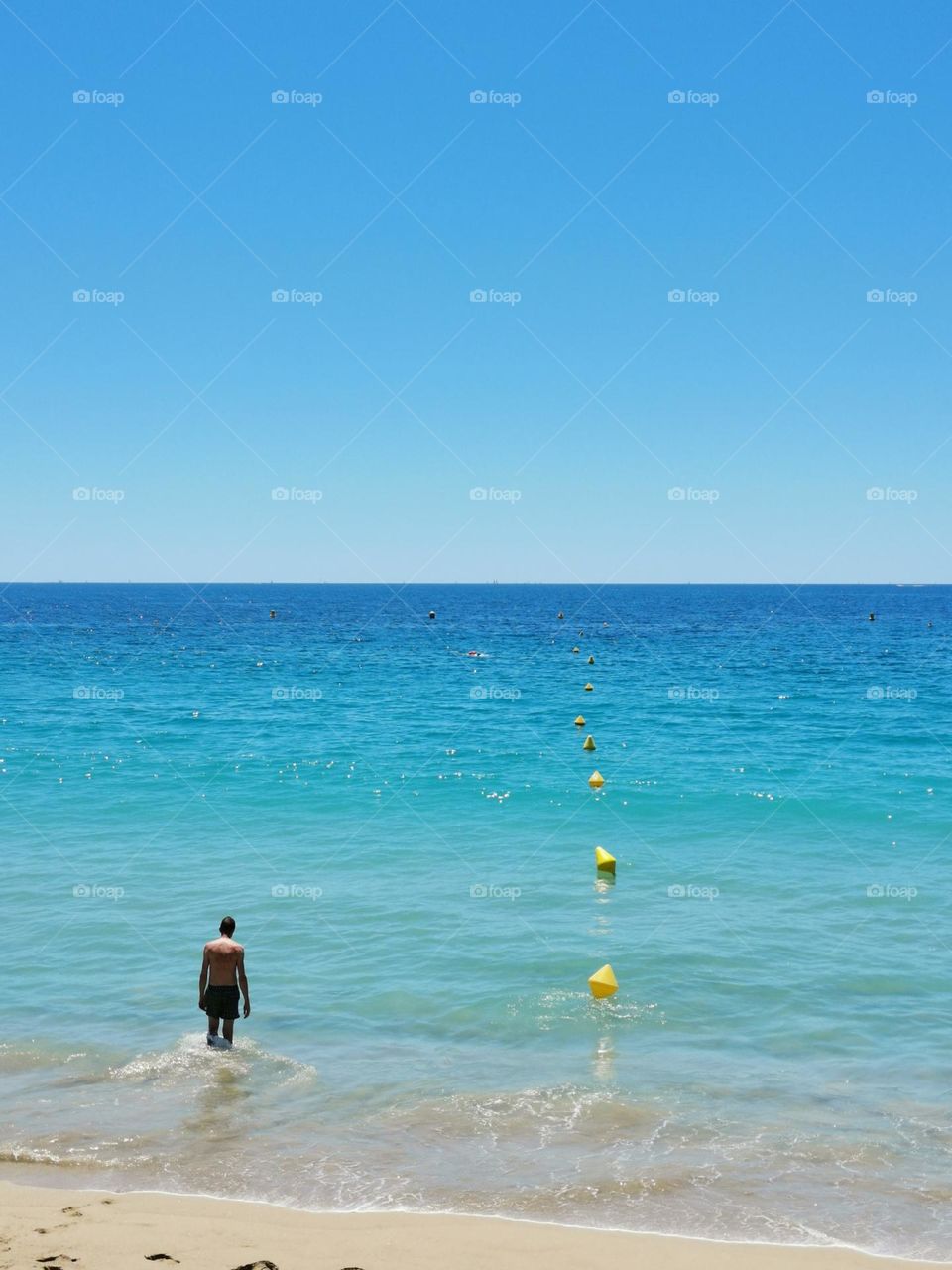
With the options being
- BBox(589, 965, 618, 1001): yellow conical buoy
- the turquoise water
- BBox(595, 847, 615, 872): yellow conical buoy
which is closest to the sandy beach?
the turquoise water

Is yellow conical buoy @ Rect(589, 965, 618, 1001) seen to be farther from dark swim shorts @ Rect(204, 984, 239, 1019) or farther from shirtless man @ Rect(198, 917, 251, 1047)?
dark swim shorts @ Rect(204, 984, 239, 1019)

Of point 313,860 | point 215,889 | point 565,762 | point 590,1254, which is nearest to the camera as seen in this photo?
point 590,1254

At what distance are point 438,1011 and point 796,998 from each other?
4758 millimetres

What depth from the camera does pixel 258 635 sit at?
98.8 meters

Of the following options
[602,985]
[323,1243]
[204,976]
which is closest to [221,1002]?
[204,976]

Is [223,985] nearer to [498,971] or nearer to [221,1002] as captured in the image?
[221,1002]

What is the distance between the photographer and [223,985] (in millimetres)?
12375

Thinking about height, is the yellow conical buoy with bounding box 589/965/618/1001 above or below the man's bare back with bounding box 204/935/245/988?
below

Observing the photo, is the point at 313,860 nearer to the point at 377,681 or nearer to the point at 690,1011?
the point at 690,1011

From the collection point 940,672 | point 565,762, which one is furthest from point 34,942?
point 940,672

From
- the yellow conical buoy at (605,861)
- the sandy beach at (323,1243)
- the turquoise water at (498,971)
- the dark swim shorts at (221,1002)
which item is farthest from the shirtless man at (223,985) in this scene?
the yellow conical buoy at (605,861)

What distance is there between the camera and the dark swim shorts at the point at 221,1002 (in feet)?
40.5

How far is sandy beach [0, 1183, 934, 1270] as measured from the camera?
7770mm

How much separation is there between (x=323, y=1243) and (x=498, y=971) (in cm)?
684
